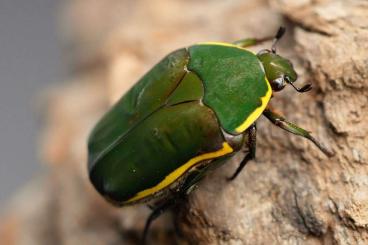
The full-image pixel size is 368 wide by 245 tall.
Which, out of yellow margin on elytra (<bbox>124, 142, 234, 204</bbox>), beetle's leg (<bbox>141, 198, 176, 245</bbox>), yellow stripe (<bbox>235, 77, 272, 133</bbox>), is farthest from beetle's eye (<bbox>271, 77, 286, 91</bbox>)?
beetle's leg (<bbox>141, 198, 176, 245</bbox>)

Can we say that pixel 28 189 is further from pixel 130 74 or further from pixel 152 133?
pixel 152 133

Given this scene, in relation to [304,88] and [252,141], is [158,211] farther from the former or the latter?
[304,88]

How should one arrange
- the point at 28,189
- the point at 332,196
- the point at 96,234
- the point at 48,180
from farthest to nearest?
the point at 28,189 → the point at 48,180 → the point at 96,234 → the point at 332,196

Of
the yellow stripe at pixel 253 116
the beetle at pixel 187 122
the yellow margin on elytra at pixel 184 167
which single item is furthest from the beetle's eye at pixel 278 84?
the yellow margin on elytra at pixel 184 167

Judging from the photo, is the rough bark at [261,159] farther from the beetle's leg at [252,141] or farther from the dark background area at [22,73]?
the dark background area at [22,73]

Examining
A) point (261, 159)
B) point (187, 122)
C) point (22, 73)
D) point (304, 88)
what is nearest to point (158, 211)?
point (187, 122)

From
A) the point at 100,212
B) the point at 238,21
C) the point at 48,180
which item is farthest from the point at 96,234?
the point at 238,21

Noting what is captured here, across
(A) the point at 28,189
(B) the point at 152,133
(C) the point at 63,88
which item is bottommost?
(A) the point at 28,189
